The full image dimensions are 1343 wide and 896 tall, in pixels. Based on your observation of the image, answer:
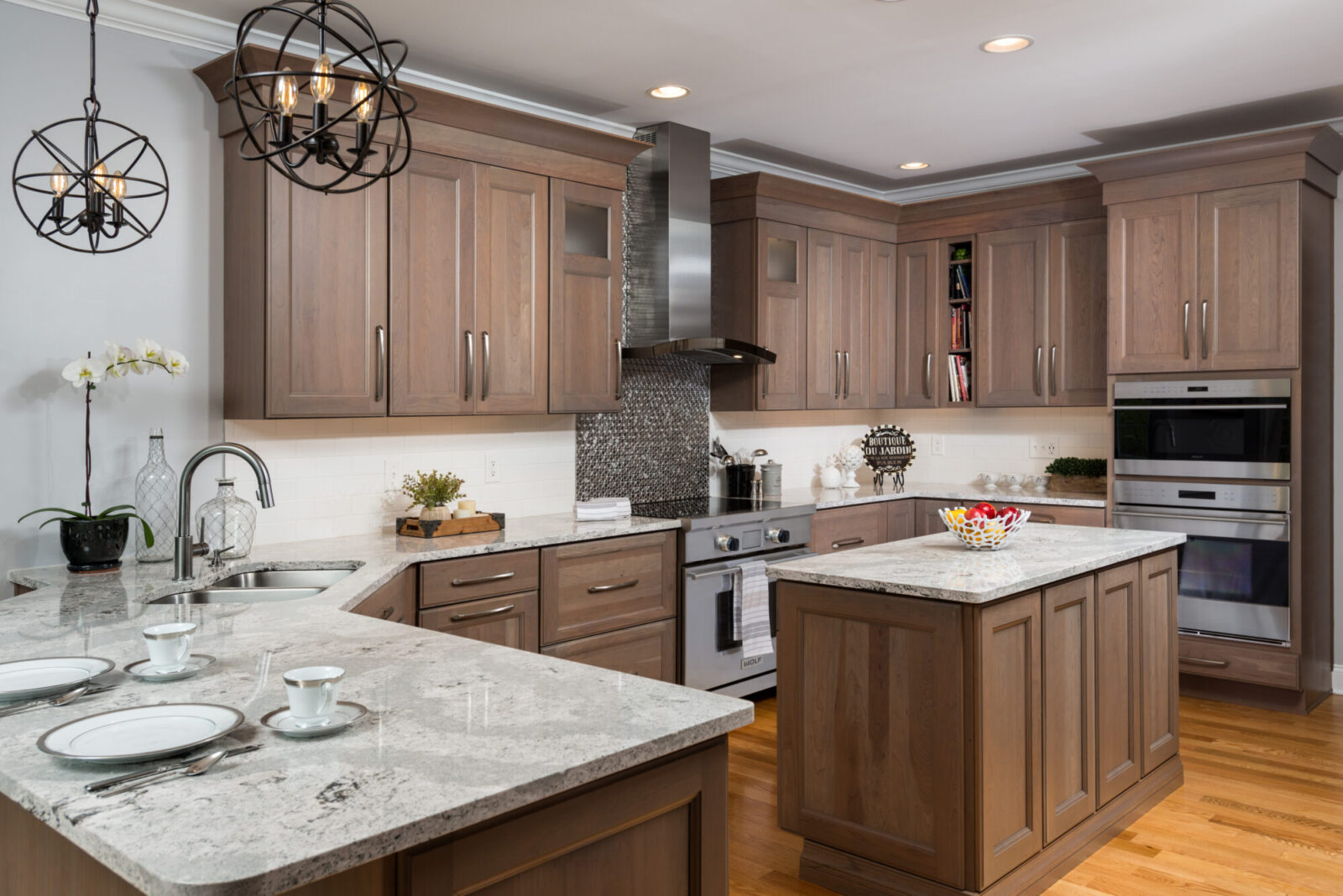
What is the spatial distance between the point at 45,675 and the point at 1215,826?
11.0 ft

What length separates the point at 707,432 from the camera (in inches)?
208

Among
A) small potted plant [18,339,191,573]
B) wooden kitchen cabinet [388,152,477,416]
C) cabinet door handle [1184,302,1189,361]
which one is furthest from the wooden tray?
cabinet door handle [1184,302,1189,361]

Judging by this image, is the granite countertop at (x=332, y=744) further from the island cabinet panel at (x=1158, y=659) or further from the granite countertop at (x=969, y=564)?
the island cabinet panel at (x=1158, y=659)

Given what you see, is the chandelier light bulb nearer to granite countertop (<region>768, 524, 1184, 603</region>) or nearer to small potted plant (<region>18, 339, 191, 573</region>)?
small potted plant (<region>18, 339, 191, 573</region>)

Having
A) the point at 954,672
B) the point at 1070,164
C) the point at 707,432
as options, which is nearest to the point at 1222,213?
the point at 1070,164

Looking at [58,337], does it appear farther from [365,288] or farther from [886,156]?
[886,156]

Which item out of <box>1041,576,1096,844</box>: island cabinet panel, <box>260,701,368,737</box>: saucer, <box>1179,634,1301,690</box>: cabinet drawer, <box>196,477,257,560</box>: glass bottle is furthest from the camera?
<box>1179,634,1301,690</box>: cabinet drawer

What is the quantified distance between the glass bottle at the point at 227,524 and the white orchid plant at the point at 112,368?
0.20 m

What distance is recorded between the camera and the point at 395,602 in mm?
3109

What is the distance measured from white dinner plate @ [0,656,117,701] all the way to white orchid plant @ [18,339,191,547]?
136cm

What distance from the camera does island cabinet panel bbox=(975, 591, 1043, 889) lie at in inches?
102

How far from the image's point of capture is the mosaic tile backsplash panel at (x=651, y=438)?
472cm

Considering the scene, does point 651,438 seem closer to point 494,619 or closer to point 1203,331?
point 494,619

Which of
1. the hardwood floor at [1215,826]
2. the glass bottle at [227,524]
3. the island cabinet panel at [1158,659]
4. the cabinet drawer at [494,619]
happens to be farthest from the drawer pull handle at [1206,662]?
the glass bottle at [227,524]
